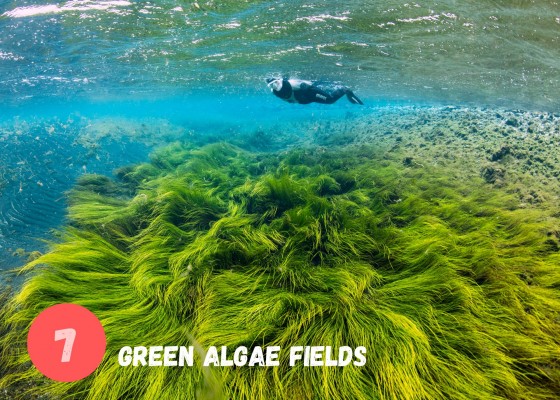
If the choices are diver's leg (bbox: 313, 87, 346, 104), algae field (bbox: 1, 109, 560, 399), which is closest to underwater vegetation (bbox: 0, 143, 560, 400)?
algae field (bbox: 1, 109, 560, 399)

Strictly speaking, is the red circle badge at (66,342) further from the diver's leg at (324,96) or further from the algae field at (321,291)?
the diver's leg at (324,96)

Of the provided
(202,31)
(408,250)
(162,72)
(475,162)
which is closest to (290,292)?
(408,250)

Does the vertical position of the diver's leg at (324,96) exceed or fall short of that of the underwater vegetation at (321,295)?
it falls short

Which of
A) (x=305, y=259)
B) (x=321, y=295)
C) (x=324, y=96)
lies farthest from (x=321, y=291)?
(x=324, y=96)

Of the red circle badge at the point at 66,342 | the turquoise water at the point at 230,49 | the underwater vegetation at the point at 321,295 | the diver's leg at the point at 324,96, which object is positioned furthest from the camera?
the diver's leg at the point at 324,96

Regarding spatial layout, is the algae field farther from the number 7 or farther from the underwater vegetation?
the number 7

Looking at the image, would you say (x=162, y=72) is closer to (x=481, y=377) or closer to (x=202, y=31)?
(x=202, y=31)

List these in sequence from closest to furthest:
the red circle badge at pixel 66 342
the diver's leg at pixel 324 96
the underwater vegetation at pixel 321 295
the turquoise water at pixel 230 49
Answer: the underwater vegetation at pixel 321 295 < the red circle badge at pixel 66 342 < the turquoise water at pixel 230 49 < the diver's leg at pixel 324 96

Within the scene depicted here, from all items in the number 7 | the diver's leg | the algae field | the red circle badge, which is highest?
the number 7

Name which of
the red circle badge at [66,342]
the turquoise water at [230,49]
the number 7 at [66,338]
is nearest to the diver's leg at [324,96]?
the turquoise water at [230,49]
